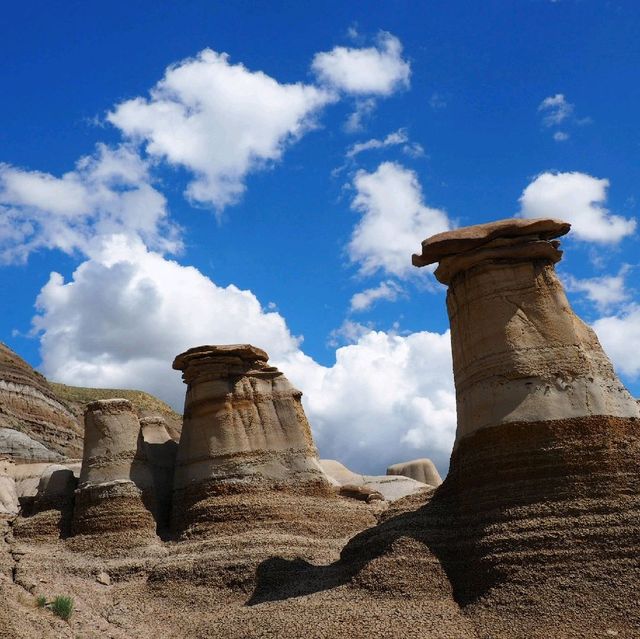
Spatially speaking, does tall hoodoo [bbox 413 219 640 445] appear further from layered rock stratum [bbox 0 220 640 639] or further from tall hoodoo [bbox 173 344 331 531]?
tall hoodoo [bbox 173 344 331 531]

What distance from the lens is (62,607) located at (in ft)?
59.6

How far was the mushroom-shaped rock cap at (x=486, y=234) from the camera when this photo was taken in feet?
61.5

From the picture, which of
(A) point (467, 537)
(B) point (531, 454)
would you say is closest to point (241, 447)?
(A) point (467, 537)

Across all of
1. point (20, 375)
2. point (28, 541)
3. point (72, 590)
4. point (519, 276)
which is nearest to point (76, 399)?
point (20, 375)

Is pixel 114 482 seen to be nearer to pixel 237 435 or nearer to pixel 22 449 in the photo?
pixel 237 435

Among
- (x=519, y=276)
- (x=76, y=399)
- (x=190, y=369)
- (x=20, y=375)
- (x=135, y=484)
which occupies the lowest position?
(x=135, y=484)

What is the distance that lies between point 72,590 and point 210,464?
6455mm

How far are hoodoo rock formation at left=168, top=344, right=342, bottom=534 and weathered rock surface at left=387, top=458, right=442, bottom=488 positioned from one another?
16846 millimetres

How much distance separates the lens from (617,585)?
48.4ft

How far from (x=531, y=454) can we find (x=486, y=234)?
5040 mm

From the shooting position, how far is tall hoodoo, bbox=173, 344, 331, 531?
25344 mm

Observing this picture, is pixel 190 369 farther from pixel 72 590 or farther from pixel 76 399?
pixel 76 399

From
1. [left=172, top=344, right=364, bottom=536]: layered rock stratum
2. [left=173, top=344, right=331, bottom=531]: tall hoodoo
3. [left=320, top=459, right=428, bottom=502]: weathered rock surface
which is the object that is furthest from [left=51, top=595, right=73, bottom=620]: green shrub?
[left=320, top=459, right=428, bottom=502]: weathered rock surface

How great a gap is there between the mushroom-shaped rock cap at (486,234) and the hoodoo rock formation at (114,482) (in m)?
12.6
